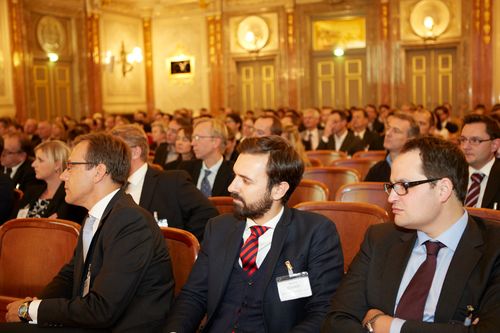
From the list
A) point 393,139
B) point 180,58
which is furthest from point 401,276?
point 180,58

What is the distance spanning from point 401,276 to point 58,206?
3012mm

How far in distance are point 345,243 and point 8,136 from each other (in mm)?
4225

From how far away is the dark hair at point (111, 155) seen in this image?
2832 millimetres

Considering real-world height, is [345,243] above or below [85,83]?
below

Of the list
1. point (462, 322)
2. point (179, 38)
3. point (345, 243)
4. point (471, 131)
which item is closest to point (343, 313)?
point (462, 322)

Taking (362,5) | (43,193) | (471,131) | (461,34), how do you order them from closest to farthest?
(471,131), (43,193), (461,34), (362,5)

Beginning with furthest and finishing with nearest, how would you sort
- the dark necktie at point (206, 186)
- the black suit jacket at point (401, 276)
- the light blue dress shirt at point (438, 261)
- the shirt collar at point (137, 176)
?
the dark necktie at point (206, 186), the shirt collar at point (137, 176), the light blue dress shirt at point (438, 261), the black suit jacket at point (401, 276)

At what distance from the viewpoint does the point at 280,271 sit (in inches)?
96.0

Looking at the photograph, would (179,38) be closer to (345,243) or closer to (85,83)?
(85,83)

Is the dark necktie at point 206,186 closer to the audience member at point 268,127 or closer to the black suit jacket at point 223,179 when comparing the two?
the black suit jacket at point 223,179

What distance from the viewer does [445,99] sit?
50.1ft

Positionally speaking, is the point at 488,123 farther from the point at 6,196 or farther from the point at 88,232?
the point at 6,196

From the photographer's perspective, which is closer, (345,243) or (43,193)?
(345,243)

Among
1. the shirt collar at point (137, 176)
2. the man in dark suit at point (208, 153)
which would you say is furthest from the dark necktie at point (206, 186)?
the shirt collar at point (137, 176)
